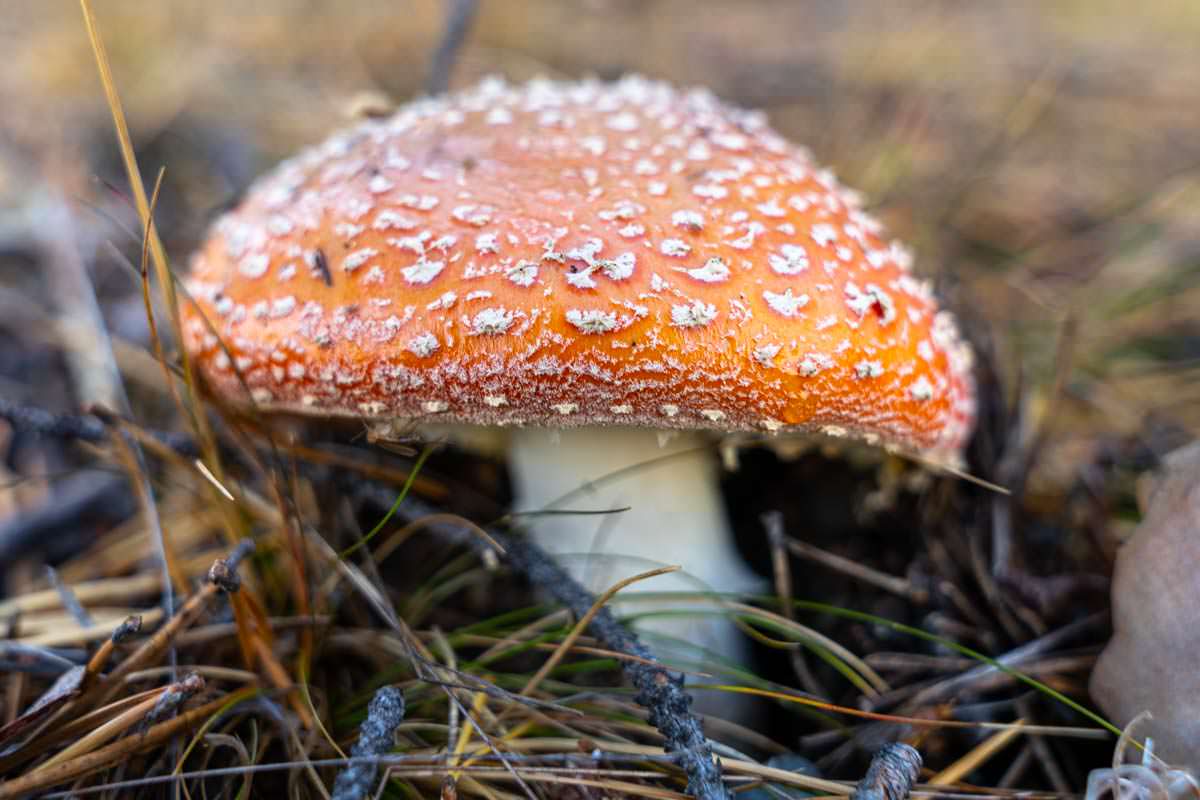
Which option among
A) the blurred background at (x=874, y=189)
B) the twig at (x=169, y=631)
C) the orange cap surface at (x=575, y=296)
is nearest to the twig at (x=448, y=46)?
the blurred background at (x=874, y=189)

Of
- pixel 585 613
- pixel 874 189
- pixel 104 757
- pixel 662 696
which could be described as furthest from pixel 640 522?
pixel 874 189

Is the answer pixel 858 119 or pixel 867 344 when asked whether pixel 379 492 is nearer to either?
pixel 867 344

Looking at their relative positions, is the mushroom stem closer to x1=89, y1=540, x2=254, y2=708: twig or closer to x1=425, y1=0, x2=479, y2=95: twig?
x1=89, y1=540, x2=254, y2=708: twig

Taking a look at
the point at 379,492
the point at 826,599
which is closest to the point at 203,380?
the point at 379,492

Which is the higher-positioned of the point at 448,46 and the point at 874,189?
the point at 448,46

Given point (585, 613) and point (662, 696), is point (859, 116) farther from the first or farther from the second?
point (662, 696)

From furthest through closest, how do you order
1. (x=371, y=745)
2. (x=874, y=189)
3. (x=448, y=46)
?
(x=874, y=189), (x=448, y=46), (x=371, y=745)
